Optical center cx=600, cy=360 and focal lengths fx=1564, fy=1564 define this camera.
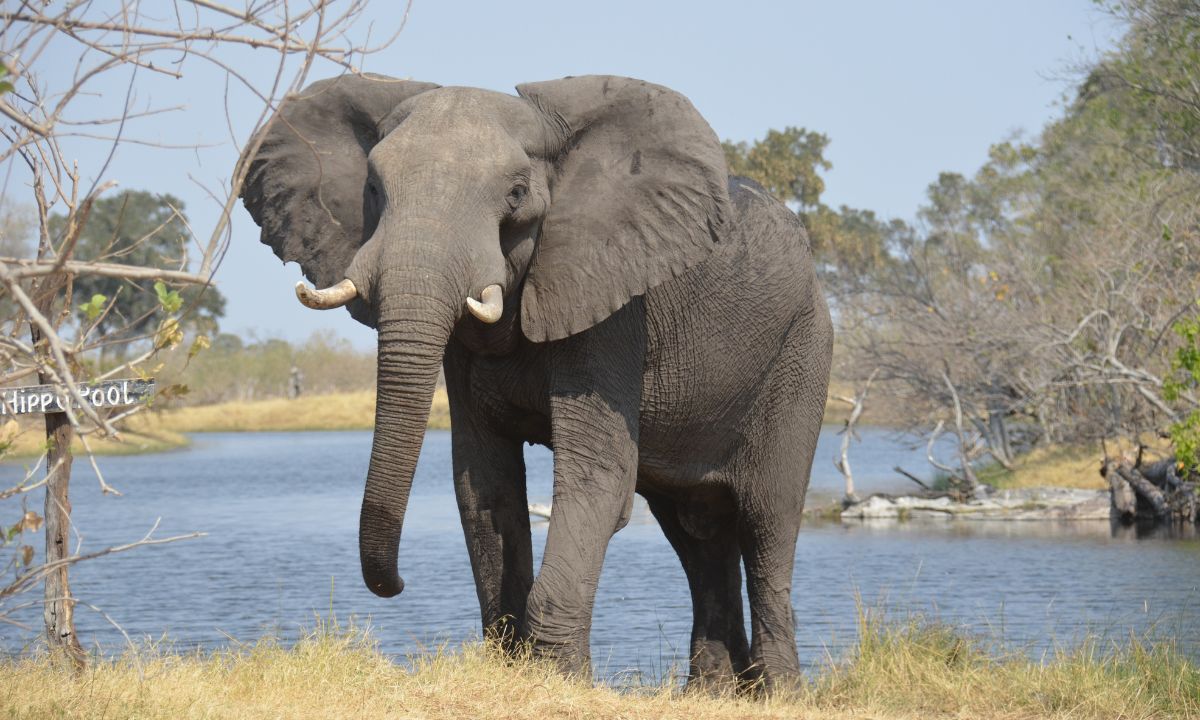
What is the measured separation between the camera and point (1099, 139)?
28031 mm

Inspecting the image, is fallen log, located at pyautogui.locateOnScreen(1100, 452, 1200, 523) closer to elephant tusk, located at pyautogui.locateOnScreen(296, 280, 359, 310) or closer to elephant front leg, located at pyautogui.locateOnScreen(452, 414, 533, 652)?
elephant front leg, located at pyautogui.locateOnScreen(452, 414, 533, 652)

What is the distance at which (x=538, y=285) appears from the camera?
6676mm

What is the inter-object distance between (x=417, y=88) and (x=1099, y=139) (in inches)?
924

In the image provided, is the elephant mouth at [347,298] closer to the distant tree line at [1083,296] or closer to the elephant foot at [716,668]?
the elephant foot at [716,668]

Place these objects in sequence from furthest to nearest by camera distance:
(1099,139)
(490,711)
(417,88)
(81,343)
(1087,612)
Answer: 1. (1099,139)
2. (1087,612)
3. (417,88)
4. (490,711)
5. (81,343)

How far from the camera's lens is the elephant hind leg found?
8727 millimetres

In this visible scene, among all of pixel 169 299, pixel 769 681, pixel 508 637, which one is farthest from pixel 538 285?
pixel 769 681

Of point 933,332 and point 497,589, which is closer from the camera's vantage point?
point 497,589

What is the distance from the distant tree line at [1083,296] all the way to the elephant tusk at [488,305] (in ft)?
18.9

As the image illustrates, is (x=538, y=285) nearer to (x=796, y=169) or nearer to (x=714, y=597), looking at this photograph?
(x=714, y=597)

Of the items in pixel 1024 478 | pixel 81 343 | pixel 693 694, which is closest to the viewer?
pixel 81 343

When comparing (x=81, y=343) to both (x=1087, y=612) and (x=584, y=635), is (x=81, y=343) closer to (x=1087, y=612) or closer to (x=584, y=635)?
(x=584, y=635)

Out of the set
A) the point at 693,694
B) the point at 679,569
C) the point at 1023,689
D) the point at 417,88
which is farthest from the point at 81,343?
the point at 679,569

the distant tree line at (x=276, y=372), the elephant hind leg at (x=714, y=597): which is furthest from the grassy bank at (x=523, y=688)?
the distant tree line at (x=276, y=372)
